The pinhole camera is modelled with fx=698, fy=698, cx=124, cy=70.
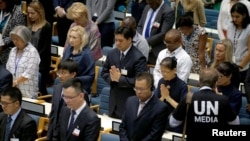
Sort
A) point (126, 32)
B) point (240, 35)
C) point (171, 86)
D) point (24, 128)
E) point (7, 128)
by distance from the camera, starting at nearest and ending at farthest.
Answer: point (24, 128) < point (7, 128) < point (171, 86) < point (126, 32) < point (240, 35)

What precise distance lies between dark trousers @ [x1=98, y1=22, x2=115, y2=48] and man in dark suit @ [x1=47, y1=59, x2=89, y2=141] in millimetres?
2512

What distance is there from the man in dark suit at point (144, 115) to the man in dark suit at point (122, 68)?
82 centimetres

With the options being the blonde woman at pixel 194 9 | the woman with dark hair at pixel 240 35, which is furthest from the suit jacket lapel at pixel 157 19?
the woman with dark hair at pixel 240 35

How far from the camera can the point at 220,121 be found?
598 centimetres

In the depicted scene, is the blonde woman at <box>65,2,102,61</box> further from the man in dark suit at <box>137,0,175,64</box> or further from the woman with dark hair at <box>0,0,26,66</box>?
the woman with dark hair at <box>0,0,26,66</box>

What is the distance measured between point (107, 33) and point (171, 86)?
2.84m

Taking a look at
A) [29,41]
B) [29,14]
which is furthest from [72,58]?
[29,14]

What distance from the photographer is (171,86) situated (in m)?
6.71

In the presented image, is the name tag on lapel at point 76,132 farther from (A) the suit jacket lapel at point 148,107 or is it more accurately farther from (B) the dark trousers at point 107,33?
(B) the dark trousers at point 107,33

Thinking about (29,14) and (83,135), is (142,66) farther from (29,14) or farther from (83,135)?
(29,14)

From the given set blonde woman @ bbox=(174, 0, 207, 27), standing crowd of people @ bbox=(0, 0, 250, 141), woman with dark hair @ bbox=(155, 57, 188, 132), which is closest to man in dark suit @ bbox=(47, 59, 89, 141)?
standing crowd of people @ bbox=(0, 0, 250, 141)

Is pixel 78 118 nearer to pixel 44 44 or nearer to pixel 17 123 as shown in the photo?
pixel 17 123

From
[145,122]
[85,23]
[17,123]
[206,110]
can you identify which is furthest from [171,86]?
[85,23]

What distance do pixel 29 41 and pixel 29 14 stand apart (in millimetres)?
662
